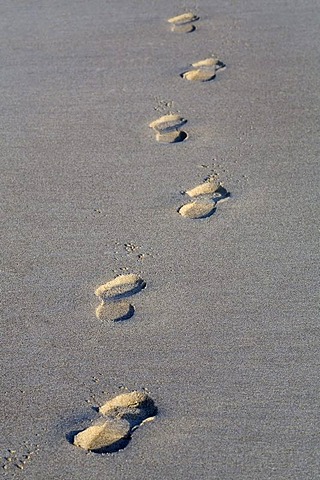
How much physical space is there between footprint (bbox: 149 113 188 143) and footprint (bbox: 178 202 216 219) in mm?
481

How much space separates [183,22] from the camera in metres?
4.23

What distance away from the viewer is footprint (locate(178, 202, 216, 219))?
2736 mm

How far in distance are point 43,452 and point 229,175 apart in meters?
1.40

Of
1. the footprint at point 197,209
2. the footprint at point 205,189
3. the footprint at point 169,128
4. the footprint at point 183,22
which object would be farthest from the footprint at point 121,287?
the footprint at point 183,22

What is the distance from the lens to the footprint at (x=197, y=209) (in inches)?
108

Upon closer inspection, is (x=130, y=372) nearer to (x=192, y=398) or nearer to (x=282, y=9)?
(x=192, y=398)

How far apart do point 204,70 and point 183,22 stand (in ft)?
2.05

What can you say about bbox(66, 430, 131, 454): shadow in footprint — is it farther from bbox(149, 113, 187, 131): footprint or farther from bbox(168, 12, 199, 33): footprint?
bbox(168, 12, 199, 33): footprint

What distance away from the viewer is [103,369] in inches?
83.1

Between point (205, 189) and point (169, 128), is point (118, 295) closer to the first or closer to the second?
point (205, 189)

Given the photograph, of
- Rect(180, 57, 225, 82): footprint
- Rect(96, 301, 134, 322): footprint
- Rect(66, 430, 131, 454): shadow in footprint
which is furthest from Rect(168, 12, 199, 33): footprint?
Rect(66, 430, 131, 454): shadow in footprint

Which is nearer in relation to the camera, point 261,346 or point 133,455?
point 133,455

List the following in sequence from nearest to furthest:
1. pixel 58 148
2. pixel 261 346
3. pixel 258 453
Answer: pixel 258 453 < pixel 261 346 < pixel 58 148

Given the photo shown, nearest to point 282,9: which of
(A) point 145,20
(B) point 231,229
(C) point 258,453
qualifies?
(A) point 145,20
